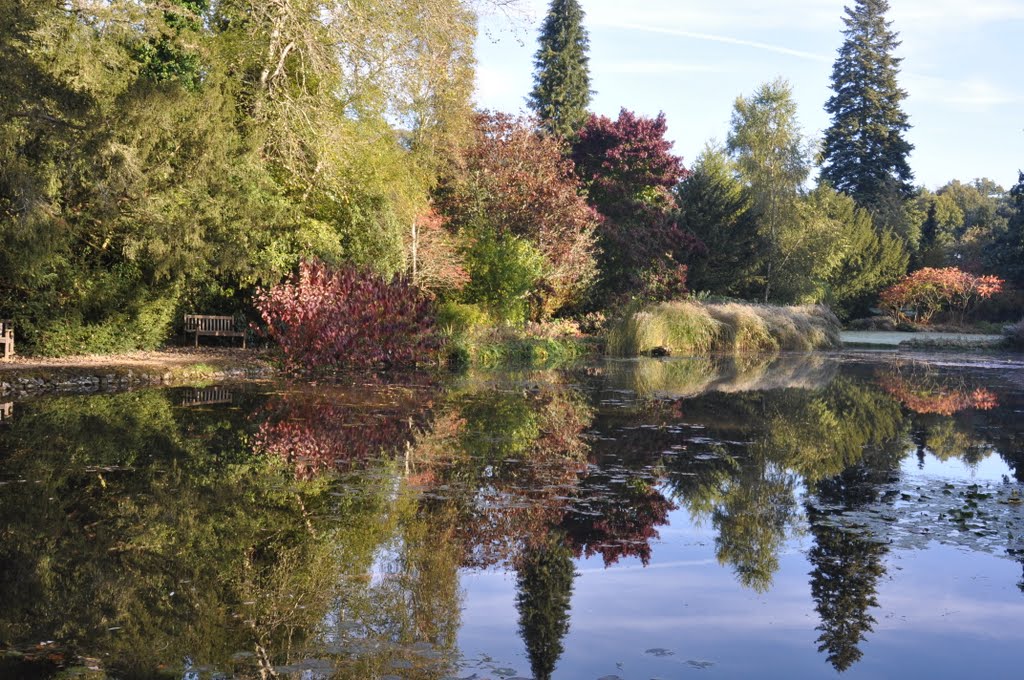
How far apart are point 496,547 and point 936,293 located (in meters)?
42.8

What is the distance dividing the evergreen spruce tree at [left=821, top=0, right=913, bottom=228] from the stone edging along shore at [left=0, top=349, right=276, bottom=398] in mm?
45744

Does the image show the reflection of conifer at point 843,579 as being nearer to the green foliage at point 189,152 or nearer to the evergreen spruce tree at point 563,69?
the green foliage at point 189,152

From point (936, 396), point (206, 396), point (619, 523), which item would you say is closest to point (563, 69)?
point (936, 396)

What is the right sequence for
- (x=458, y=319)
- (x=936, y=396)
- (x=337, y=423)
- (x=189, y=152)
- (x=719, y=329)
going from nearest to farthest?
1. (x=337, y=423)
2. (x=936, y=396)
3. (x=189, y=152)
4. (x=458, y=319)
5. (x=719, y=329)

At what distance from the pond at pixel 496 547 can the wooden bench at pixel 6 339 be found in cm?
487

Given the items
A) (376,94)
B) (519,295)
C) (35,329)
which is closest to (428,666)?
(35,329)

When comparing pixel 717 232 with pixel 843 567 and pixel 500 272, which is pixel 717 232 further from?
pixel 843 567

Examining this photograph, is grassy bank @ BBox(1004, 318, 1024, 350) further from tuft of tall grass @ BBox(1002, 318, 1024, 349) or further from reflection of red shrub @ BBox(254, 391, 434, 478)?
reflection of red shrub @ BBox(254, 391, 434, 478)

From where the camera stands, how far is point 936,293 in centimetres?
4400

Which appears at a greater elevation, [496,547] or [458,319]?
[458,319]

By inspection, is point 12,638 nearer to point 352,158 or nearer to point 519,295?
point 352,158

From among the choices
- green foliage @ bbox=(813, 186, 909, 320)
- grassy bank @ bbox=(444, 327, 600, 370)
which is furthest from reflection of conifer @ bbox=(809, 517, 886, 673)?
green foliage @ bbox=(813, 186, 909, 320)

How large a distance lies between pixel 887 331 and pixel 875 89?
21744 mm

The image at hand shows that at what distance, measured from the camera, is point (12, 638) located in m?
4.27
